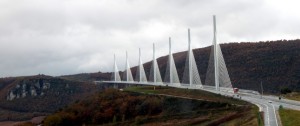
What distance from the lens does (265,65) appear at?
15412cm

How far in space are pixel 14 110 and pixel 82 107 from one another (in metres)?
89.7

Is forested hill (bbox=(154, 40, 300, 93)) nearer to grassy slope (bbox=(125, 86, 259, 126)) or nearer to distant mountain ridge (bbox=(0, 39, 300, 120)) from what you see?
distant mountain ridge (bbox=(0, 39, 300, 120))

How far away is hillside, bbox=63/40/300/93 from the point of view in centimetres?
14000

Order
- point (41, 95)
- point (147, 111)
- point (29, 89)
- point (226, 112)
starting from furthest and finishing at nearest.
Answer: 1. point (29, 89)
2. point (41, 95)
3. point (147, 111)
4. point (226, 112)

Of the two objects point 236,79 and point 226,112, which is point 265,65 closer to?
point 236,79

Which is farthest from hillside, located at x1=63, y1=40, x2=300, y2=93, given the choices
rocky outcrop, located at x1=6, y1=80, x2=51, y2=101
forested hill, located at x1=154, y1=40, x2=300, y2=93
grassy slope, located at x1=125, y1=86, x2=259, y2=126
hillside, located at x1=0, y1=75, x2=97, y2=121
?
rocky outcrop, located at x1=6, y1=80, x2=51, y2=101

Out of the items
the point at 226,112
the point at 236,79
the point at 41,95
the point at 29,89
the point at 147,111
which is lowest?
the point at 147,111

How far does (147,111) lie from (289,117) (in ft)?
132

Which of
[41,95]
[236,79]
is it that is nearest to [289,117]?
[236,79]

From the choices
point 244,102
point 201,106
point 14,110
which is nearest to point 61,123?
point 201,106

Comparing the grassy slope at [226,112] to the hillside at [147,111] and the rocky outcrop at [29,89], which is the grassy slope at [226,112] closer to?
the hillside at [147,111]

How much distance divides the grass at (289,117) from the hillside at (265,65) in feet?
248

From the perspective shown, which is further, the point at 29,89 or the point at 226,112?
the point at 29,89

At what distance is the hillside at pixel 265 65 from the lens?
Result: 140000 millimetres
